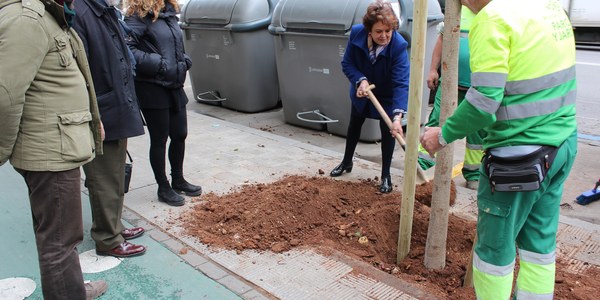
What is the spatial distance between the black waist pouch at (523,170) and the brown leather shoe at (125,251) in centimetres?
229

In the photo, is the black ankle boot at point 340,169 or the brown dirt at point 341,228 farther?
the black ankle boot at point 340,169

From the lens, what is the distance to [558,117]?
217 cm

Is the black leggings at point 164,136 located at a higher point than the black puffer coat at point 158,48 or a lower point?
lower

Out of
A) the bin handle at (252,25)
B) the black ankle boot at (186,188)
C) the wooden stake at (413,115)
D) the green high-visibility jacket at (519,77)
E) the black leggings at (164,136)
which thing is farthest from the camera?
the bin handle at (252,25)

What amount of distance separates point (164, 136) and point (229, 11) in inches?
148

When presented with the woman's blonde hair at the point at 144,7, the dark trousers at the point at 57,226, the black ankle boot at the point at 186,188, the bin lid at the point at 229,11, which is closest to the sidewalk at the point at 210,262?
the black ankle boot at the point at 186,188

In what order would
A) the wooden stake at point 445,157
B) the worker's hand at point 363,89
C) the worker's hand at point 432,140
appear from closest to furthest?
the worker's hand at point 432,140
the wooden stake at point 445,157
the worker's hand at point 363,89

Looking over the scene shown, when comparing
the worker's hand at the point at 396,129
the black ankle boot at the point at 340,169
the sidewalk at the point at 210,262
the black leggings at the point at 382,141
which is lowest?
the black ankle boot at the point at 340,169

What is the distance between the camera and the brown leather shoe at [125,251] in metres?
3.39

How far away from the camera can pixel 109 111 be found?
10.1 ft

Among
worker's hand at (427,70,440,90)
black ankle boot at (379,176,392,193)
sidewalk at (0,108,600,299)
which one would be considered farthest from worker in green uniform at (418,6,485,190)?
black ankle boot at (379,176,392,193)

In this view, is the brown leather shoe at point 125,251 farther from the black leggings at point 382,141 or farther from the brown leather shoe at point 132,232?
the black leggings at point 382,141

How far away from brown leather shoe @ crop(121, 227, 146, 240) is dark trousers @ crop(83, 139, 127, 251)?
9.2 inches

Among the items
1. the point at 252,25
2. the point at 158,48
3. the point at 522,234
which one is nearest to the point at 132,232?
the point at 158,48
